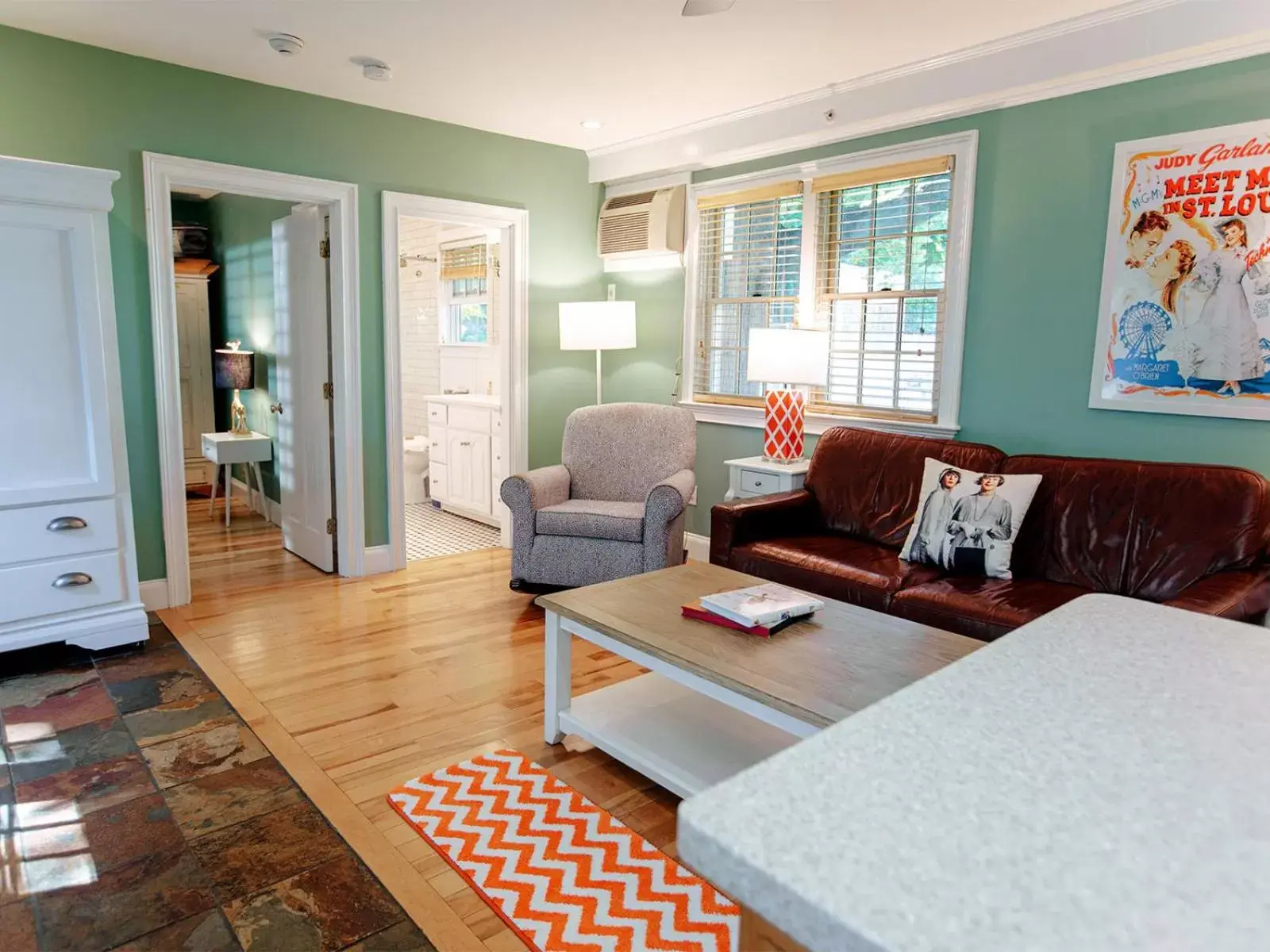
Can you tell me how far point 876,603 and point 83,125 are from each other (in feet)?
12.1

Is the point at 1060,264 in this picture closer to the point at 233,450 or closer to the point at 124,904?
the point at 124,904

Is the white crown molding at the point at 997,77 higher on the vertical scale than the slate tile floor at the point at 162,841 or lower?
higher

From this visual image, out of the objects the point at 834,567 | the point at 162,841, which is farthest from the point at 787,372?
the point at 162,841

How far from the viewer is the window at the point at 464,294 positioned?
6.08m

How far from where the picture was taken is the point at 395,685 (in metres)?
3.07

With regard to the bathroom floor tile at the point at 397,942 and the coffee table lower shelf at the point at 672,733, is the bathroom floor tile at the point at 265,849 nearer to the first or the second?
the bathroom floor tile at the point at 397,942

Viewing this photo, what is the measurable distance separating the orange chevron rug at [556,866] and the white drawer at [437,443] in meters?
3.79

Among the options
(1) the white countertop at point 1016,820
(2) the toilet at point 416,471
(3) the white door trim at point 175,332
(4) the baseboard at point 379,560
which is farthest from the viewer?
(2) the toilet at point 416,471

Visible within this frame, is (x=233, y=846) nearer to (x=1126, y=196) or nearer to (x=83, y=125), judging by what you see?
(x=83, y=125)

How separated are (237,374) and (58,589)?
2.87 meters

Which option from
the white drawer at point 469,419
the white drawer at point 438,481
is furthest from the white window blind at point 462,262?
the white drawer at point 438,481

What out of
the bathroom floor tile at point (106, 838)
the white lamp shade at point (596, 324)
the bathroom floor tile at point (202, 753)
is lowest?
the bathroom floor tile at point (106, 838)

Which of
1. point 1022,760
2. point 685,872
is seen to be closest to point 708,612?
point 685,872

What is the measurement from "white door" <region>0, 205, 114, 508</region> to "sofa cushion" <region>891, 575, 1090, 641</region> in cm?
304
